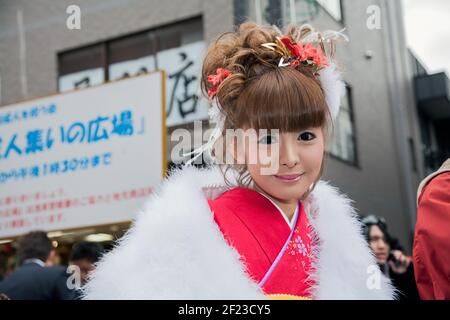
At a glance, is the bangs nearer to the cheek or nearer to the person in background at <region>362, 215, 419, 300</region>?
the cheek

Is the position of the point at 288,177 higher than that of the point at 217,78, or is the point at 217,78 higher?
the point at 217,78

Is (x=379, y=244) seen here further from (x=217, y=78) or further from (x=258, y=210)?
(x=217, y=78)

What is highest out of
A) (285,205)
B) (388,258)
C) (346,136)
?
(346,136)

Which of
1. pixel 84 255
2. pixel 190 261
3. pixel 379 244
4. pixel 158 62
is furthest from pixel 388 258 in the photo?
pixel 158 62

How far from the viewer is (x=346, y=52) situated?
221 inches

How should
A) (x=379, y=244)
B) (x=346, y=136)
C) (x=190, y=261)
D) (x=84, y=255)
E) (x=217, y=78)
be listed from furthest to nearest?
(x=346, y=136) → (x=84, y=255) → (x=379, y=244) → (x=217, y=78) → (x=190, y=261)

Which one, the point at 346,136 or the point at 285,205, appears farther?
the point at 346,136

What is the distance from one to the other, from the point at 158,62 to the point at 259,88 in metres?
5.02

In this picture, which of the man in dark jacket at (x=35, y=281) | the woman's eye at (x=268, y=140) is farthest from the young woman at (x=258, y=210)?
the man in dark jacket at (x=35, y=281)

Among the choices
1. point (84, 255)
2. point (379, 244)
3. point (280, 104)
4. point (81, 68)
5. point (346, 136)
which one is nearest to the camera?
point (280, 104)

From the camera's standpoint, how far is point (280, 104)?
4.31 feet

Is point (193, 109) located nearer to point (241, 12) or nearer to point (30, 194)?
point (241, 12)

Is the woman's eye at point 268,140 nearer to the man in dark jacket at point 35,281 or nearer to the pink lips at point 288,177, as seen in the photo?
the pink lips at point 288,177

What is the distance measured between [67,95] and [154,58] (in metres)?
1.24
